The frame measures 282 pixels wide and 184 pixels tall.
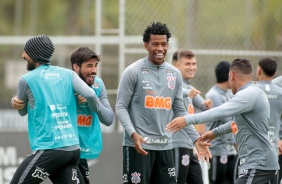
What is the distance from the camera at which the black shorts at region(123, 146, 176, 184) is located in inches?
381

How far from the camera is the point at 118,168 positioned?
1458 cm

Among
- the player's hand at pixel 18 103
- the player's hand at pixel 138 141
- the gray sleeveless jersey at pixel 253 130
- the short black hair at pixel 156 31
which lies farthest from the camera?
the short black hair at pixel 156 31

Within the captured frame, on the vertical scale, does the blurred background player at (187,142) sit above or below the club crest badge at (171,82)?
below

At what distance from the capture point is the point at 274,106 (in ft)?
36.1

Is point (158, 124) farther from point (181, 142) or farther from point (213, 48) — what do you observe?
point (213, 48)

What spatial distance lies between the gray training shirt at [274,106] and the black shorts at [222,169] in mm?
2028

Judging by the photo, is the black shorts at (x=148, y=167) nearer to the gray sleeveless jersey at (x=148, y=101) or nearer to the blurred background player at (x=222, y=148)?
the gray sleeveless jersey at (x=148, y=101)

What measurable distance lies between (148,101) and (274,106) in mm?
2079

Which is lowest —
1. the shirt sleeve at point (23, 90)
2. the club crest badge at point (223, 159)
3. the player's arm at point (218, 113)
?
the club crest badge at point (223, 159)

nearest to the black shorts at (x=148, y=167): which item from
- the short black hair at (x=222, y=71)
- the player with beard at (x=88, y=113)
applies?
the player with beard at (x=88, y=113)

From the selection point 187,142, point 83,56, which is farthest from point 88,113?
point 187,142

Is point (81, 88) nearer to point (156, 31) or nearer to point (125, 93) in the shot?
point (125, 93)

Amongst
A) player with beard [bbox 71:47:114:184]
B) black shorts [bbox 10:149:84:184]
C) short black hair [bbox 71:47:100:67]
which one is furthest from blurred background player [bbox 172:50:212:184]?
black shorts [bbox 10:149:84:184]

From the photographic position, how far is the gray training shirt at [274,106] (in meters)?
10.8
